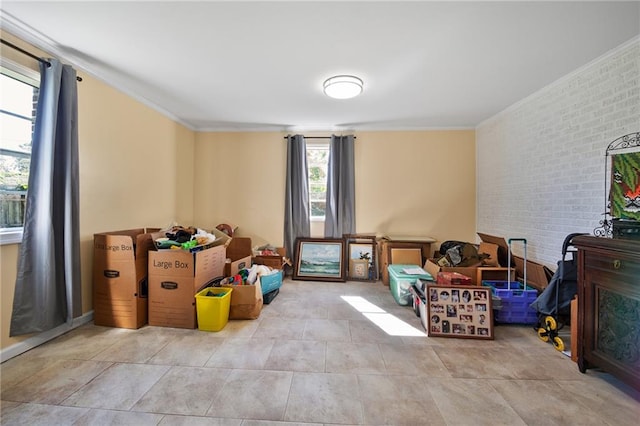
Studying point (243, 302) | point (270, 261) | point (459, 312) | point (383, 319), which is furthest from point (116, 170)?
point (459, 312)

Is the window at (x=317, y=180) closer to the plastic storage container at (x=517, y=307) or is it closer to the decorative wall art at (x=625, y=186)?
the plastic storage container at (x=517, y=307)

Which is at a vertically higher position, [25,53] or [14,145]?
[25,53]

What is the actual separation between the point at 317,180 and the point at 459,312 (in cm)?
298

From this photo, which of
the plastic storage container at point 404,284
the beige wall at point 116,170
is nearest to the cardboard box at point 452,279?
the plastic storage container at point 404,284

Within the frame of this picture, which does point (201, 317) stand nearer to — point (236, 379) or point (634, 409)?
point (236, 379)

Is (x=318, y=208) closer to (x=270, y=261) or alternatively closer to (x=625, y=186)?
(x=270, y=261)

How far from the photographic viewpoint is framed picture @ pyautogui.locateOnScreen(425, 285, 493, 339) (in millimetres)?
2230

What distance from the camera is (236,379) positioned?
5.48 ft

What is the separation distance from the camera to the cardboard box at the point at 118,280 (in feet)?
7.66

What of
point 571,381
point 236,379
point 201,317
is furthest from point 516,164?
point 201,317

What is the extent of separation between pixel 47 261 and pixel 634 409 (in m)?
4.13

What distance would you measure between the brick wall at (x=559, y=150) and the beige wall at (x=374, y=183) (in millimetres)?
505

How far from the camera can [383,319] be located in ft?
8.45

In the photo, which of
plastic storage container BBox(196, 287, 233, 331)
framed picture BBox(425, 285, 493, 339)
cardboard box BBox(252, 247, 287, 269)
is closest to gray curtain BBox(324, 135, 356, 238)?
cardboard box BBox(252, 247, 287, 269)
